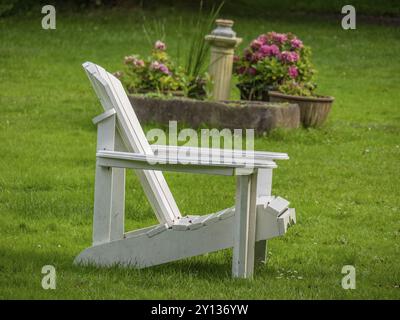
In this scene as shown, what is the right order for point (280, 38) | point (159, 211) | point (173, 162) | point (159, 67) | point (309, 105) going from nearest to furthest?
point (173, 162)
point (159, 211)
point (309, 105)
point (159, 67)
point (280, 38)

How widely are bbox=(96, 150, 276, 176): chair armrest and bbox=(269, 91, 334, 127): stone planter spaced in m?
5.18

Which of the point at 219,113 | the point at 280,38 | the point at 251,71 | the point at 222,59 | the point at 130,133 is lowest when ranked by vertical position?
the point at 219,113

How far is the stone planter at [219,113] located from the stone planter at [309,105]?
202mm

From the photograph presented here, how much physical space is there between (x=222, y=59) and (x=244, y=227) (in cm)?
593

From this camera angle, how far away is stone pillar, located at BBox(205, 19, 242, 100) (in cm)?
1041

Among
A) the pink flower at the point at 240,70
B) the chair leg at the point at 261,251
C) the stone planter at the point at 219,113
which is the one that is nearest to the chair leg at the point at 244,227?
the chair leg at the point at 261,251

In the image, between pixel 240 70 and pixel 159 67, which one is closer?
pixel 159 67

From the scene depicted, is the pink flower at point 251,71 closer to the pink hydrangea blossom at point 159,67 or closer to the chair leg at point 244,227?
the pink hydrangea blossom at point 159,67

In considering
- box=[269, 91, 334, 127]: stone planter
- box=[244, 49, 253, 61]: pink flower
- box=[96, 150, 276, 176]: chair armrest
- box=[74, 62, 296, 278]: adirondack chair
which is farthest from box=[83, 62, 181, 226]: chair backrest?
box=[244, 49, 253, 61]: pink flower

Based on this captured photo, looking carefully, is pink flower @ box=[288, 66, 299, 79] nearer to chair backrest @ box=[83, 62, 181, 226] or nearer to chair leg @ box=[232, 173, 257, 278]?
chair backrest @ box=[83, 62, 181, 226]

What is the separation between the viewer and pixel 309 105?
996 centimetres

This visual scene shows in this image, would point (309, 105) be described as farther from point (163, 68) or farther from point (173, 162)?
point (173, 162)

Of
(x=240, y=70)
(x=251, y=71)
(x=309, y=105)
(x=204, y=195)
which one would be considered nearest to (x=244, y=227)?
(x=204, y=195)
